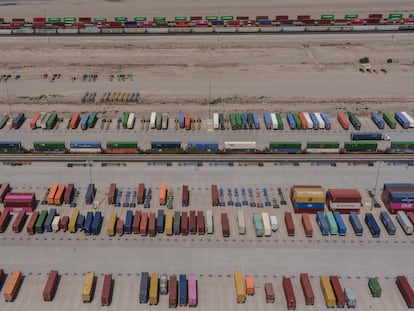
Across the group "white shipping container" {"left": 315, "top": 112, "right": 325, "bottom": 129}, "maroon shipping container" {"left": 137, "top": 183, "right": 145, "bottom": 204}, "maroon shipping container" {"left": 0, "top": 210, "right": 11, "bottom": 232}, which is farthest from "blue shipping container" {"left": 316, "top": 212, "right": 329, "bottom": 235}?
"maroon shipping container" {"left": 0, "top": 210, "right": 11, "bottom": 232}

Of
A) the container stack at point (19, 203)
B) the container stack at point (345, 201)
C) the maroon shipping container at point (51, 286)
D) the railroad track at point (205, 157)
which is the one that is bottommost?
the maroon shipping container at point (51, 286)

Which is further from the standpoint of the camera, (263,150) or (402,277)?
(263,150)

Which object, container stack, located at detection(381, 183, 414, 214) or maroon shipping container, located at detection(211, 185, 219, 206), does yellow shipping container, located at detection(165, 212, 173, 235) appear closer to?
maroon shipping container, located at detection(211, 185, 219, 206)

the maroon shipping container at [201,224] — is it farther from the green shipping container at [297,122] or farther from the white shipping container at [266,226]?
the green shipping container at [297,122]

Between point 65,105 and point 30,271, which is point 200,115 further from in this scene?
point 30,271

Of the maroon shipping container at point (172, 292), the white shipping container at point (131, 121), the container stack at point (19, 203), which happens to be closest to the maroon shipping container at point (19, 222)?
the container stack at point (19, 203)

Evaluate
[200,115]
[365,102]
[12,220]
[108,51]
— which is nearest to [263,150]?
[200,115]
